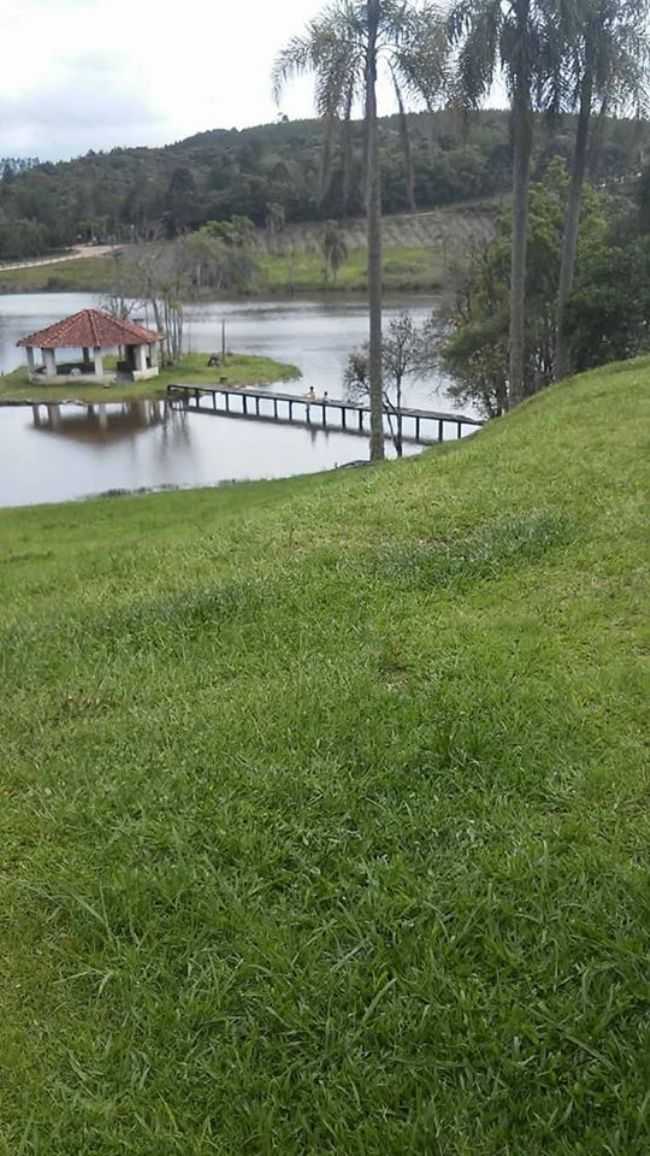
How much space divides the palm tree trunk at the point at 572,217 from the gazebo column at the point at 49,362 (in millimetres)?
23419

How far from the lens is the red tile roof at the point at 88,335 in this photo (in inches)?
1375

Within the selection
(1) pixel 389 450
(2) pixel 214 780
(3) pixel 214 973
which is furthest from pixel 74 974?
(1) pixel 389 450

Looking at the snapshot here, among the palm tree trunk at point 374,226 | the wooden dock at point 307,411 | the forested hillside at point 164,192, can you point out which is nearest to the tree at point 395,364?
the wooden dock at point 307,411

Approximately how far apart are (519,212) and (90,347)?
81.1ft

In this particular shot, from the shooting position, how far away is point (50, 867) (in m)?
2.30

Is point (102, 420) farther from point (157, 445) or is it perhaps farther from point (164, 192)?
point (164, 192)

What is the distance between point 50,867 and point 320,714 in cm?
95

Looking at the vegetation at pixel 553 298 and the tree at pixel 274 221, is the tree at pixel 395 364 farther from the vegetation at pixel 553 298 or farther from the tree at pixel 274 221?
the tree at pixel 274 221

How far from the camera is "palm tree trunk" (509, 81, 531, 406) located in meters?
12.9

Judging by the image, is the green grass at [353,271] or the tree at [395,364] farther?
the green grass at [353,271]

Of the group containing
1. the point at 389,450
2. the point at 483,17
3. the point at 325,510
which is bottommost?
the point at 389,450

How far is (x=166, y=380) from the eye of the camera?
36.1m

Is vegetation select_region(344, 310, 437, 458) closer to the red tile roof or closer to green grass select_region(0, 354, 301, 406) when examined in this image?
green grass select_region(0, 354, 301, 406)

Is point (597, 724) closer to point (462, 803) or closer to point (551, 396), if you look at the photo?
point (462, 803)
